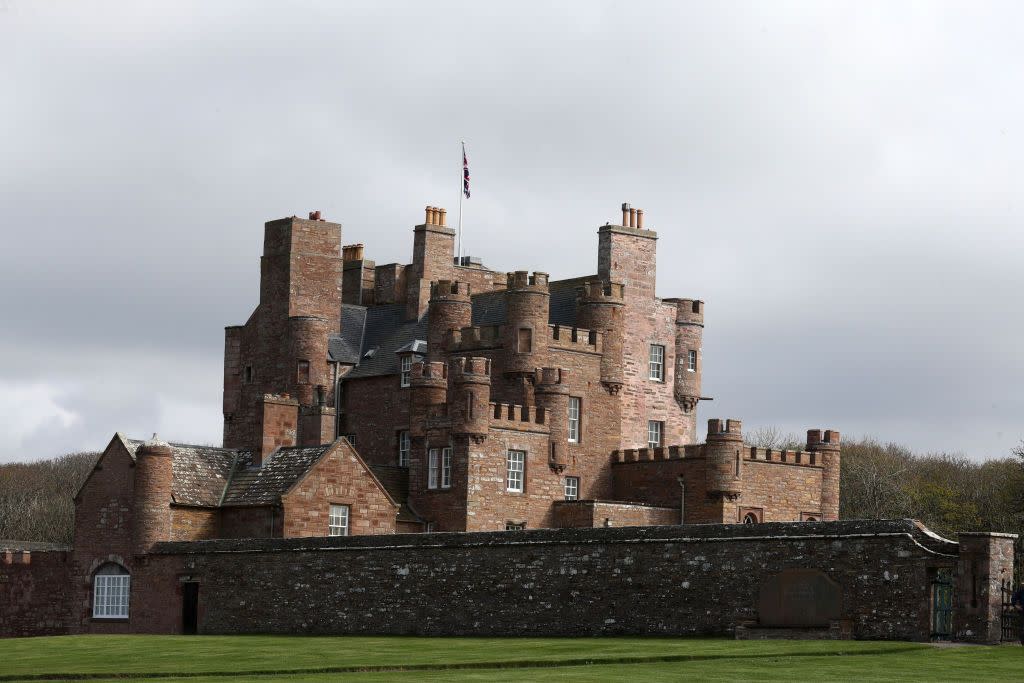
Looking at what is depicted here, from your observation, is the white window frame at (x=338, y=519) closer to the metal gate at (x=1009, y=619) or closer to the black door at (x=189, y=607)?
the black door at (x=189, y=607)

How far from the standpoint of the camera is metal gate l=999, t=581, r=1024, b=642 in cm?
3650

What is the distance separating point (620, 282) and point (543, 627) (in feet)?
86.3

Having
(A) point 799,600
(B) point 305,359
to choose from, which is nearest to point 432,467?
(B) point 305,359

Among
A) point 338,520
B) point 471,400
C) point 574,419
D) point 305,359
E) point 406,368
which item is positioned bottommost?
point 338,520

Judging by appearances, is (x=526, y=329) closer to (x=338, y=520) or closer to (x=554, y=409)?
(x=554, y=409)

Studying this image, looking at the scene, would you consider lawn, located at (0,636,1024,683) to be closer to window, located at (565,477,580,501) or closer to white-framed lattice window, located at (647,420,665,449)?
window, located at (565,477,580,501)

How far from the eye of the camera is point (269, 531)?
2233 inches

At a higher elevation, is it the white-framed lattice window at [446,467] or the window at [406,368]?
the window at [406,368]

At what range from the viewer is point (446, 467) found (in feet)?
206

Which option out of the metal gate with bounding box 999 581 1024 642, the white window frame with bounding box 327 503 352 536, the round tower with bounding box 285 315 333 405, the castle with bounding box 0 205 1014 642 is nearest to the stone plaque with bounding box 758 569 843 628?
the castle with bounding box 0 205 1014 642

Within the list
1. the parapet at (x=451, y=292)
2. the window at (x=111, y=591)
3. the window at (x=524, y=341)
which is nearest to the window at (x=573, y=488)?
the window at (x=524, y=341)

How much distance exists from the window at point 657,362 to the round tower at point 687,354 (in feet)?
2.97

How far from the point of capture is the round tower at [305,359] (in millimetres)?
69938

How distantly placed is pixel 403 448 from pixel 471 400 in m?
6.65
